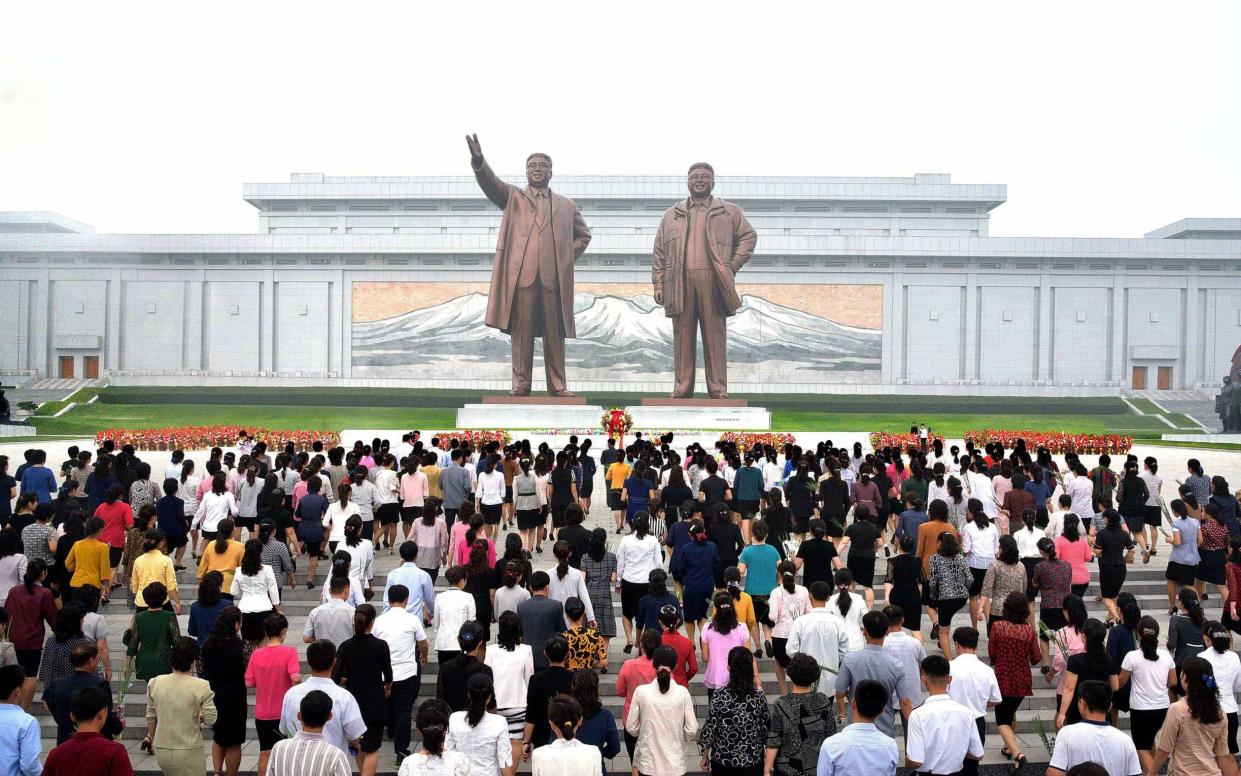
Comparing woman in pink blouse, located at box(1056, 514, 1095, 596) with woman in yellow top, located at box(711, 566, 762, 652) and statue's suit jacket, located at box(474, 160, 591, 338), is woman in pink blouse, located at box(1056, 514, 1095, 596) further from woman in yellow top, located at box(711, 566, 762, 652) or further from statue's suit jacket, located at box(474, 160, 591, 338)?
statue's suit jacket, located at box(474, 160, 591, 338)

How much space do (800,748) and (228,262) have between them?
4536 centimetres

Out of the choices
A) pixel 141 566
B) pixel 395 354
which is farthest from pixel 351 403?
pixel 141 566

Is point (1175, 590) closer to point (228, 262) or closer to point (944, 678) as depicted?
point (944, 678)

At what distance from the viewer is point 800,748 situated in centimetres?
446

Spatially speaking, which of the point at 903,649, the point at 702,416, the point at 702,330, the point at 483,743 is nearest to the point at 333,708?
the point at 483,743

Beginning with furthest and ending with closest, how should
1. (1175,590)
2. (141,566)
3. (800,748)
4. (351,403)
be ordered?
(351,403), (1175,590), (141,566), (800,748)

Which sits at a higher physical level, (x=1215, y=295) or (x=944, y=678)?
(x=1215, y=295)

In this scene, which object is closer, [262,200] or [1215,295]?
[1215,295]

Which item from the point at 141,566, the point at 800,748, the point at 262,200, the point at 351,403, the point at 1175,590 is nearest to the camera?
the point at 800,748

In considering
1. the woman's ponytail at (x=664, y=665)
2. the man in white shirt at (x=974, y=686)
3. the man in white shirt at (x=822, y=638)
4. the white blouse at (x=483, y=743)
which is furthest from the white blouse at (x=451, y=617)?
the man in white shirt at (x=974, y=686)

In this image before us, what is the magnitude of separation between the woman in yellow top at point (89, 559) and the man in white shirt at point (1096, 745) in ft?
21.7

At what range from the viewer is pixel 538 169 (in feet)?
73.2

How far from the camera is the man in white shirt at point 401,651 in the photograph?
5.50 meters

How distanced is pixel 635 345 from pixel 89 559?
37295 millimetres
